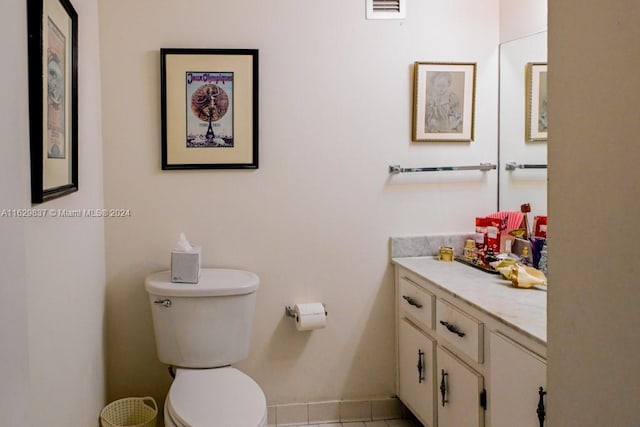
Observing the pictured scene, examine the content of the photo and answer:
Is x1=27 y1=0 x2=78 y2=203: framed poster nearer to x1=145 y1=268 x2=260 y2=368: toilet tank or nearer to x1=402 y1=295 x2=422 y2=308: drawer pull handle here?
x1=145 y1=268 x2=260 y2=368: toilet tank

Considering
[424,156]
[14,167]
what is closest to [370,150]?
[424,156]

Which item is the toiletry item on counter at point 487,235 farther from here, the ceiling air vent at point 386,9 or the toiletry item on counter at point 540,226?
the ceiling air vent at point 386,9

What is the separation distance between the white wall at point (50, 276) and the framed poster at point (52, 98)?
5cm

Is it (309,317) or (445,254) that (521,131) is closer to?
(445,254)

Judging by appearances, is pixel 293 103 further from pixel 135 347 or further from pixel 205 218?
pixel 135 347

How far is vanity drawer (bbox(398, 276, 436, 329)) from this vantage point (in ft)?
7.60

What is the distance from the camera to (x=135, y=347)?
2582 millimetres

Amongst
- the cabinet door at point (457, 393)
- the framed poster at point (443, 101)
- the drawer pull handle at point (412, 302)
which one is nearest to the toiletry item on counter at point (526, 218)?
the framed poster at point (443, 101)

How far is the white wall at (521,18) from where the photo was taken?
248 centimetres

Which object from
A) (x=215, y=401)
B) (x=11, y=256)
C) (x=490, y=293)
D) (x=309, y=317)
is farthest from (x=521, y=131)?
(x=11, y=256)

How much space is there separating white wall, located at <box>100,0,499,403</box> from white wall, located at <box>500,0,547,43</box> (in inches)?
2.2

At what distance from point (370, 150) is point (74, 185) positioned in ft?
4.61

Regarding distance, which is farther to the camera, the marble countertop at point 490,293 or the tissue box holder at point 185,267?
the tissue box holder at point 185,267

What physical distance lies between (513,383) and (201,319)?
126 centimetres
